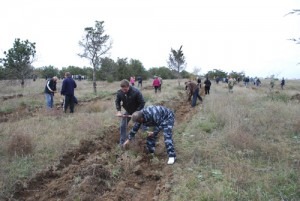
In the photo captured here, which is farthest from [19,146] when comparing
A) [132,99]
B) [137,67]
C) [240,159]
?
[137,67]

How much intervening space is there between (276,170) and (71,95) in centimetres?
850

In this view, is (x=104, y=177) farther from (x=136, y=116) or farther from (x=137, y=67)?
(x=137, y=67)

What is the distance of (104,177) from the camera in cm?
573

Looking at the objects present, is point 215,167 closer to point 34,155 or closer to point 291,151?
point 291,151

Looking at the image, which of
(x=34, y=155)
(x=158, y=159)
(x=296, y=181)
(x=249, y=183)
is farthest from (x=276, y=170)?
(x=34, y=155)

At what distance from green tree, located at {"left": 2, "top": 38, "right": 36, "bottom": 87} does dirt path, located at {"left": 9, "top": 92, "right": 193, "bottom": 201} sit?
75.4 feet

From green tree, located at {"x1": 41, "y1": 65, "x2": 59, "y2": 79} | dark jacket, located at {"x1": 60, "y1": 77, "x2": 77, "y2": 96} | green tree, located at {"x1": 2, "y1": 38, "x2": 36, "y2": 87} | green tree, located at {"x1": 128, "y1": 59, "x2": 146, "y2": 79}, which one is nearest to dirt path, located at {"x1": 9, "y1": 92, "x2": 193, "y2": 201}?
dark jacket, located at {"x1": 60, "y1": 77, "x2": 77, "y2": 96}

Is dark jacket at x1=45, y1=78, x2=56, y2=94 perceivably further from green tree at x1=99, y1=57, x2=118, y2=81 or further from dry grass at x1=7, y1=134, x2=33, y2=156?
green tree at x1=99, y1=57, x2=118, y2=81

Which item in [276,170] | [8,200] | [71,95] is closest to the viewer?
[8,200]

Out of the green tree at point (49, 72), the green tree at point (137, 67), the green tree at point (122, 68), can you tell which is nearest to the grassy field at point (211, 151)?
the green tree at point (122, 68)

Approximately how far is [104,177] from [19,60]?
25.2m

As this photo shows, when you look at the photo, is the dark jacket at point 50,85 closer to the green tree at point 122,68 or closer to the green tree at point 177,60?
the green tree at point 177,60

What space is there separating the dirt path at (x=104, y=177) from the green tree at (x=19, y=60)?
23.0 metres

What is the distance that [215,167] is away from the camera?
6.13m
